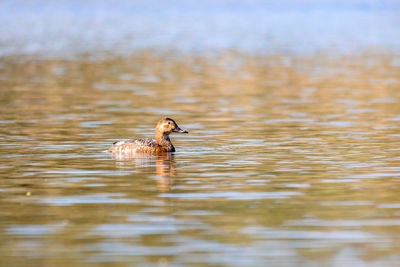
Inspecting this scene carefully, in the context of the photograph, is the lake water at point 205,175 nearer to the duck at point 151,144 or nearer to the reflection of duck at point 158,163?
the reflection of duck at point 158,163

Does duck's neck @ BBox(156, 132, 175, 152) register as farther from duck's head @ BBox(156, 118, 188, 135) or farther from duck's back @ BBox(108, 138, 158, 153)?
duck's back @ BBox(108, 138, 158, 153)

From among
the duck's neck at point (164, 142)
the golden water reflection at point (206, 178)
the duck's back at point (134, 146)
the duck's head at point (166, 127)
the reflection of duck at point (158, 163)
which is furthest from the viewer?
the duck's head at point (166, 127)

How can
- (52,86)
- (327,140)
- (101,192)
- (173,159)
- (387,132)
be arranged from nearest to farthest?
(101,192), (173,159), (327,140), (387,132), (52,86)

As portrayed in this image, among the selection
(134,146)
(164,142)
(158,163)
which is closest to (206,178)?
(158,163)

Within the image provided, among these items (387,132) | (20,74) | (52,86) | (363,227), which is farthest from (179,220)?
(20,74)

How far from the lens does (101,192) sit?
17516mm

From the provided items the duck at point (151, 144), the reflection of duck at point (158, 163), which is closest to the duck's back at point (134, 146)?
the duck at point (151, 144)

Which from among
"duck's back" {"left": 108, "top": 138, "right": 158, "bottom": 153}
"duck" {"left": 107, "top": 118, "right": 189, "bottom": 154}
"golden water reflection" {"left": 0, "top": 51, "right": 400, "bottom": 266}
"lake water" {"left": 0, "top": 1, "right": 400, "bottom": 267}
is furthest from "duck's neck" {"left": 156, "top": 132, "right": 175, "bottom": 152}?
"lake water" {"left": 0, "top": 1, "right": 400, "bottom": 267}

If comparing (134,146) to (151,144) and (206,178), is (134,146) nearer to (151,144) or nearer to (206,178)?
(151,144)

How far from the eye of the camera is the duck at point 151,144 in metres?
22.7

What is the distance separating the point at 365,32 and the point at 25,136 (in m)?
84.0

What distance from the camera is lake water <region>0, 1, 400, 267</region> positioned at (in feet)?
43.5

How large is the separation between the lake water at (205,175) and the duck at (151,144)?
1.42ft

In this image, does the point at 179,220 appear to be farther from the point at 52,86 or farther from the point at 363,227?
the point at 52,86
